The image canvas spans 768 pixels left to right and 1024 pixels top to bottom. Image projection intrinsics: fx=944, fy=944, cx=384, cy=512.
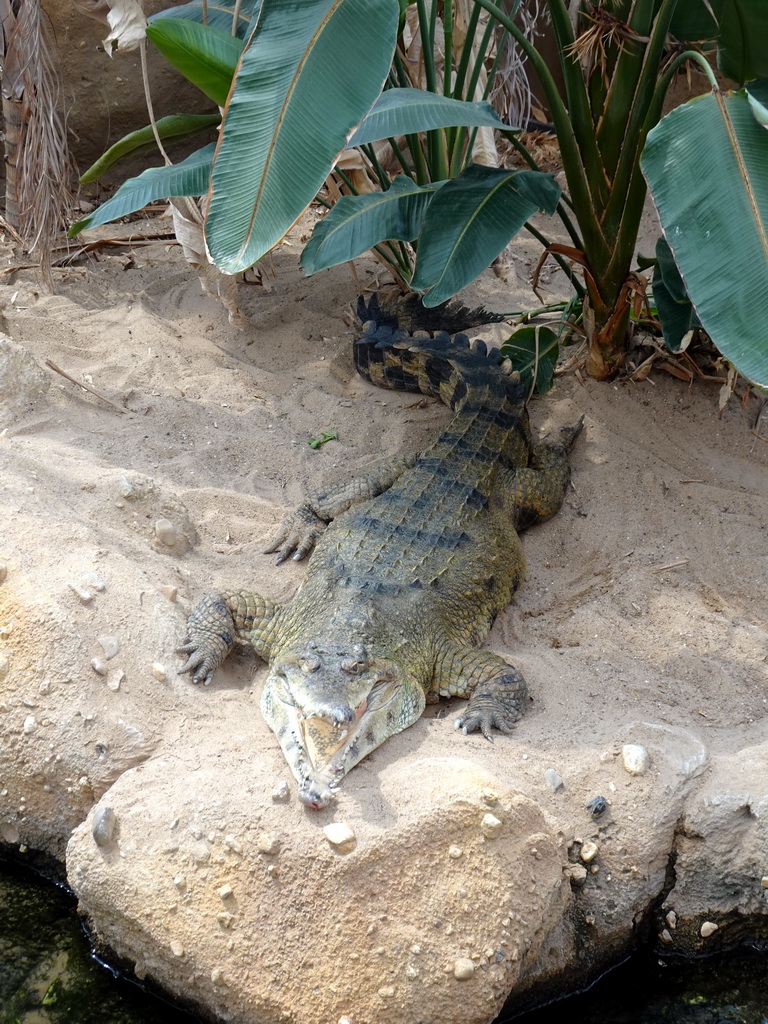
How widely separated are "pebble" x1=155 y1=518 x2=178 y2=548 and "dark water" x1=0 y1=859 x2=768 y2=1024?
148cm

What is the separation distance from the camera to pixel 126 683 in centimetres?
324

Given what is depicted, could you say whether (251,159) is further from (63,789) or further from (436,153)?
(436,153)

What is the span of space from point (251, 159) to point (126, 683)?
177 centimetres

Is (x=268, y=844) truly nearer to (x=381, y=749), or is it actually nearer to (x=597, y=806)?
(x=381, y=749)

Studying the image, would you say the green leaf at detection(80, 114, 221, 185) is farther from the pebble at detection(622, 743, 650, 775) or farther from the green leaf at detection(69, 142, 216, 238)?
the pebble at detection(622, 743, 650, 775)

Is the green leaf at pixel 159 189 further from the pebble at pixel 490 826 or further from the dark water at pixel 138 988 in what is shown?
the pebble at pixel 490 826

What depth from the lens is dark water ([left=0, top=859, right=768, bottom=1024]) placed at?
281cm

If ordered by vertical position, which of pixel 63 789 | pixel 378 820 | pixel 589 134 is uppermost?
pixel 589 134

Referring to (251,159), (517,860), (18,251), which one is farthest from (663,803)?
(18,251)

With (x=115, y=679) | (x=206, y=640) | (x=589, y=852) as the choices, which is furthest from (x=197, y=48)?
(x=589, y=852)

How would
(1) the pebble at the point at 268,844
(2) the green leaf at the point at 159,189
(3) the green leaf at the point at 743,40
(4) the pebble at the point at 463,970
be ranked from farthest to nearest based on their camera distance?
(2) the green leaf at the point at 159,189 < (3) the green leaf at the point at 743,40 < (1) the pebble at the point at 268,844 < (4) the pebble at the point at 463,970

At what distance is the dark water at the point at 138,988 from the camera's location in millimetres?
2809

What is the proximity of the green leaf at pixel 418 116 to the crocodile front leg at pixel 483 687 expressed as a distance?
2041 mm

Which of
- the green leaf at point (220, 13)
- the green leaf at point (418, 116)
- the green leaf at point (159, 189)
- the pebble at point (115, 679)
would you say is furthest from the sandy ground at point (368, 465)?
the green leaf at point (418, 116)
